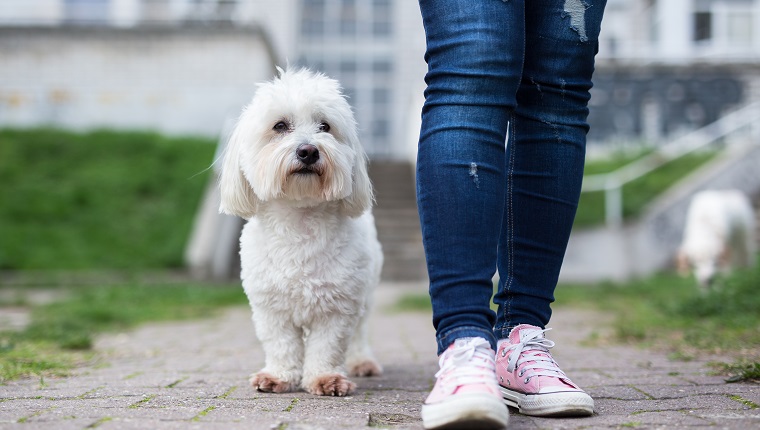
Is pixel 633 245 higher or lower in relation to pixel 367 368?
lower

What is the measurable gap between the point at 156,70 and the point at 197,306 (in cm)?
781

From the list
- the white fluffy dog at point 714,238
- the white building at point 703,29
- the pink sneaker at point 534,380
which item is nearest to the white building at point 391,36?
the white building at point 703,29

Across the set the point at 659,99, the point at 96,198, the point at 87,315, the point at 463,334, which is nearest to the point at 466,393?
the point at 463,334

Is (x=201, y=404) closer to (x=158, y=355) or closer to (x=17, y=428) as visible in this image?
(x=17, y=428)

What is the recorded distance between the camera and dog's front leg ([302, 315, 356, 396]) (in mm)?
2516

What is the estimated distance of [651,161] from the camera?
11461mm

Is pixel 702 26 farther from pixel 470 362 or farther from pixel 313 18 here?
pixel 470 362

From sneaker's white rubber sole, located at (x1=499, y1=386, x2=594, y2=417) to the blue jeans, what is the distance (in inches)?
10.3

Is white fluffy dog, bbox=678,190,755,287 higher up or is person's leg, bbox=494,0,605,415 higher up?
person's leg, bbox=494,0,605,415

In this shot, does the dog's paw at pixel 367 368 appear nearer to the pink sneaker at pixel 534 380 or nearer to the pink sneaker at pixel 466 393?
the pink sneaker at pixel 534 380

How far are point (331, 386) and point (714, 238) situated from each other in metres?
4.75

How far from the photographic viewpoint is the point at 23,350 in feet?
11.2

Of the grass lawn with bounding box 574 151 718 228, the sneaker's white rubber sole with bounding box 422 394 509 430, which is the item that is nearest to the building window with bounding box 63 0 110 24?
the grass lawn with bounding box 574 151 718 228

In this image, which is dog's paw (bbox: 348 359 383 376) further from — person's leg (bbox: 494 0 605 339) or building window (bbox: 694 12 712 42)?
building window (bbox: 694 12 712 42)
